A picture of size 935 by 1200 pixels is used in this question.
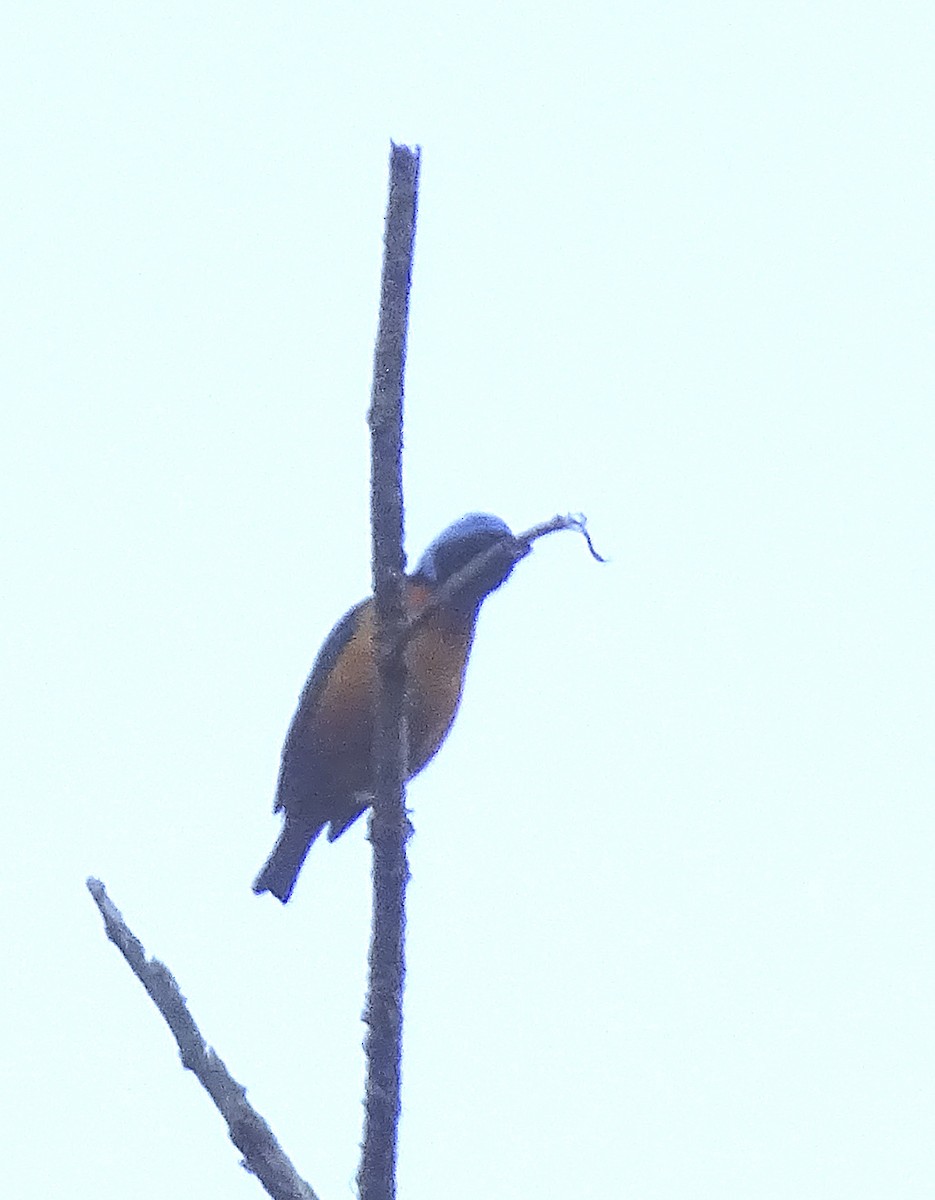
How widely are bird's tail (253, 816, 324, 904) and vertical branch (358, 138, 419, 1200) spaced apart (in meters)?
3.61

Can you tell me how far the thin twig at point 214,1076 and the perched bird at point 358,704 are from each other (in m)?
2.48

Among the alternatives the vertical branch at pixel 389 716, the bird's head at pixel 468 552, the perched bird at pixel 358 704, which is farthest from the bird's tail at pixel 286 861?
the vertical branch at pixel 389 716

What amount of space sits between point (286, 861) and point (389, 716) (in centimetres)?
378

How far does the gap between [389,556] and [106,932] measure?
3.87ft

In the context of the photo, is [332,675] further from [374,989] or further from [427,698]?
[374,989]

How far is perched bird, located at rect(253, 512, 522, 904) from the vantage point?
6.88m

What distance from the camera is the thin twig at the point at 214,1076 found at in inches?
157

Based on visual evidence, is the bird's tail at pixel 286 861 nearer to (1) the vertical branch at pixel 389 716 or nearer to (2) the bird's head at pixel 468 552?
(2) the bird's head at pixel 468 552

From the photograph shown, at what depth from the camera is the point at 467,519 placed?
23.9 ft

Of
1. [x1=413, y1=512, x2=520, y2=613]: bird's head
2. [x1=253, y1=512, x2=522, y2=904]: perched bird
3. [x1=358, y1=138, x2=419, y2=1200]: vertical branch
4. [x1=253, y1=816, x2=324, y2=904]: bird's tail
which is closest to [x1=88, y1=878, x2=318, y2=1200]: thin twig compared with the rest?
[x1=358, y1=138, x2=419, y2=1200]: vertical branch

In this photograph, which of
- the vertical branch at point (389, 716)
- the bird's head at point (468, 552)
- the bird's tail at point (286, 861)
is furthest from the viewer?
the bird's tail at point (286, 861)

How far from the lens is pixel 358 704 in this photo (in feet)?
23.8

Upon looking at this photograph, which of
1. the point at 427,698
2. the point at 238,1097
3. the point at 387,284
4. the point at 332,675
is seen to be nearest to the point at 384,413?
the point at 387,284

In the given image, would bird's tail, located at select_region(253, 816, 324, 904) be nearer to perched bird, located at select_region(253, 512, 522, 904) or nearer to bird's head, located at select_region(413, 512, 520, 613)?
perched bird, located at select_region(253, 512, 522, 904)
